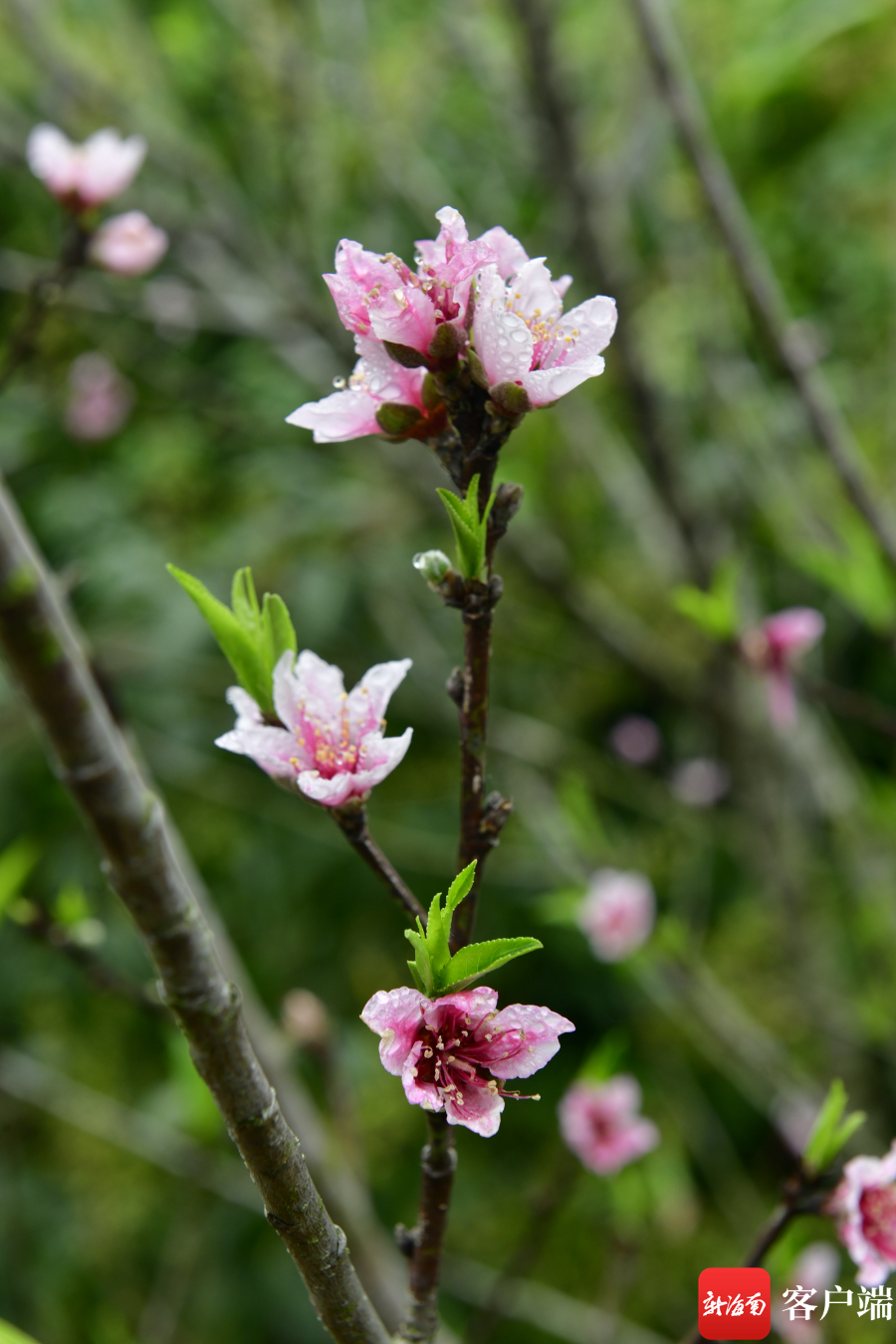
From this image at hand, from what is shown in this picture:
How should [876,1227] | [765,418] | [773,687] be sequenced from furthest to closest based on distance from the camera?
[765,418], [773,687], [876,1227]

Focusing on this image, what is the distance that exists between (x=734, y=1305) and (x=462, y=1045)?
0.27 meters

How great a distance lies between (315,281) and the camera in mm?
1801

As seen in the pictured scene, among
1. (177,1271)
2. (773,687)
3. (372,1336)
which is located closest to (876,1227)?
(372,1336)

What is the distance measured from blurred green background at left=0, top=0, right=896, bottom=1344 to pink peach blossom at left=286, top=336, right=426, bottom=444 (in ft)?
3.18

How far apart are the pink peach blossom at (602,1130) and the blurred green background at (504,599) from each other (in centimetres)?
20

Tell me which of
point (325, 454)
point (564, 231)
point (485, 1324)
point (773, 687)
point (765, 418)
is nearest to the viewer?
point (485, 1324)

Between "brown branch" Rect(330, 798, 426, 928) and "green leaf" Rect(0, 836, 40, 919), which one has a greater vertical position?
"green leaf" Rect(0, 836, 40, 919)

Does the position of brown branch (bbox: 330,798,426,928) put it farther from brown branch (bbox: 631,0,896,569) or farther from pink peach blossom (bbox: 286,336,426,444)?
brown branch (bbox: 631,0,896,569)

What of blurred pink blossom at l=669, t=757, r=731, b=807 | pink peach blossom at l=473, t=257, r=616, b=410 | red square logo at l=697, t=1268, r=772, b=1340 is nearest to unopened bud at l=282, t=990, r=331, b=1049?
red square logo at l=697, t=1268, r=772, b=1340

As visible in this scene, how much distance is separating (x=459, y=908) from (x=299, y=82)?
1696mm

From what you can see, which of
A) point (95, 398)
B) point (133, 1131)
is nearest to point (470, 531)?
point (133, 1131)

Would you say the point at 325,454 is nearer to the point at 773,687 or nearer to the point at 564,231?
the point at 564,231

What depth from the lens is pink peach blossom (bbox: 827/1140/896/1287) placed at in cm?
48

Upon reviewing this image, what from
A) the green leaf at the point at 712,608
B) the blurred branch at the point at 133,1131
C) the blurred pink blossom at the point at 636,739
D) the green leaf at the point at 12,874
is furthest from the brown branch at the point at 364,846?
the blurred pink blossom at the point at 636,739
